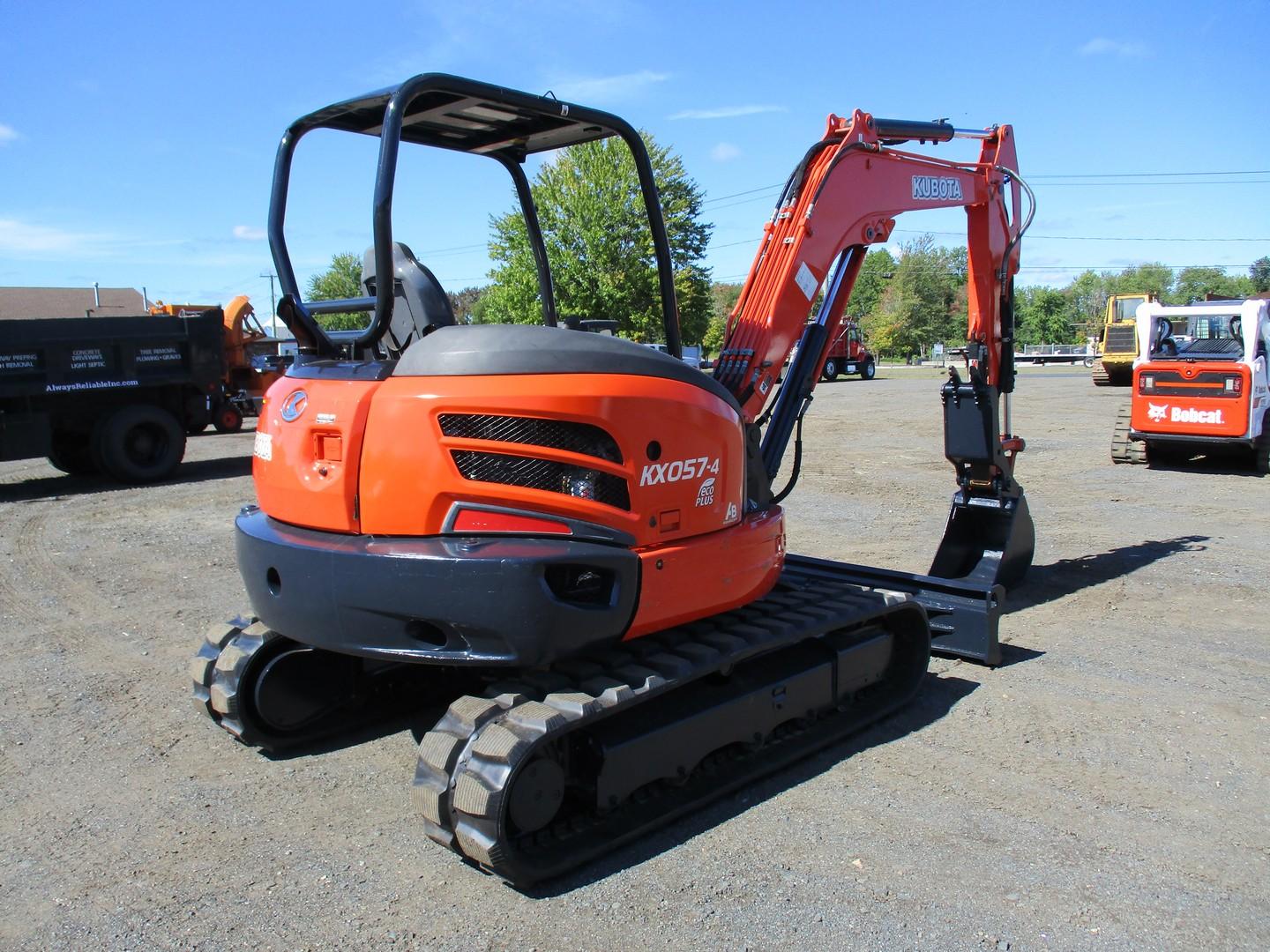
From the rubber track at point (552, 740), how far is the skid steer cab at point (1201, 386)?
34.9ft

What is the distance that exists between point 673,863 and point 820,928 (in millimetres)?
615

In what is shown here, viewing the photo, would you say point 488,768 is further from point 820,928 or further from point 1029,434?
point 1029,434

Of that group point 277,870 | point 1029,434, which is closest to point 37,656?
point 277,870

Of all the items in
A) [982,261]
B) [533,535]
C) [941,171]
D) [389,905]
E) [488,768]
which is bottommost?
[389,905]

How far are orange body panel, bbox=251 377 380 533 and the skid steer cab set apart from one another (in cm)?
1210

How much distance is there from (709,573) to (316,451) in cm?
160

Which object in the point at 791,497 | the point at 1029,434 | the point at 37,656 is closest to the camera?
the point at 37,656

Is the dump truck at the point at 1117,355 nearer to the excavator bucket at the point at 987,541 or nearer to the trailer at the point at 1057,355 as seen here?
the trailer at the point at 1057,355

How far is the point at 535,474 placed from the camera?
3.58 m

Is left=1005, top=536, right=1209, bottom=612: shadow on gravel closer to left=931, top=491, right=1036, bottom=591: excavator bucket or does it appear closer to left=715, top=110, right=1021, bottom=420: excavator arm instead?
left=931, top=491, right=1036, bottom=591: excavator bucket

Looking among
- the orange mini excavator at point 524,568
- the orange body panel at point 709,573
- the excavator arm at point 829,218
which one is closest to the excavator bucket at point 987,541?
the excavator arm at point 829,218

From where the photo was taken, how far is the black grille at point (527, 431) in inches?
138

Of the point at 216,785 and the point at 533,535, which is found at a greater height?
the point at 533,535

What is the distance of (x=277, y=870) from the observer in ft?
11.7
